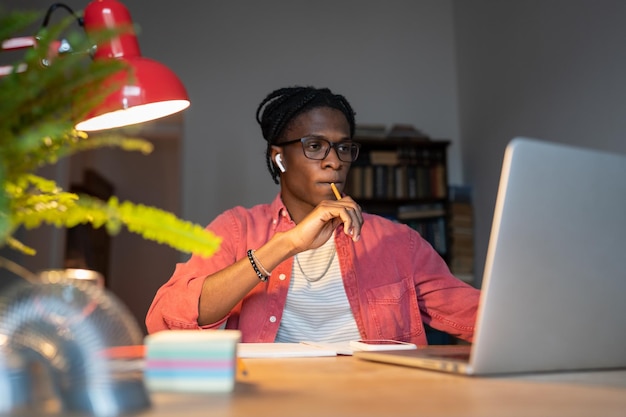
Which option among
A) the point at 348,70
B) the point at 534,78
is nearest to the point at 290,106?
the point at 534,78

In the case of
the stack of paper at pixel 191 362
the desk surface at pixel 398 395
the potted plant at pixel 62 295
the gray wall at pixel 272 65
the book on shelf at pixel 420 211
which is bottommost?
the book on shelf at pixel 420 211

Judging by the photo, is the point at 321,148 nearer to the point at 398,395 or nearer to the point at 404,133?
the point at 398,395

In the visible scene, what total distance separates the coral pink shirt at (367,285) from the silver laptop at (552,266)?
647 mm

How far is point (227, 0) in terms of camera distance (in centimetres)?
410

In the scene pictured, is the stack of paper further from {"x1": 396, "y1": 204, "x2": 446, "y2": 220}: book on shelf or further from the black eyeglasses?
{"x1": 396, "y1": 204, "x2": 446, "y2": 220}: book on shelf

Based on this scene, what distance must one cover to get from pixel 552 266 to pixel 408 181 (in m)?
3.11

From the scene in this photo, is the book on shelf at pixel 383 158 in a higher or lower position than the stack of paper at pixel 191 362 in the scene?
higher

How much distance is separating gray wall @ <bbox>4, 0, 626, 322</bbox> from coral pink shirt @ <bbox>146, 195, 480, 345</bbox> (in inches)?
77.9

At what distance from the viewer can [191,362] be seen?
646mm

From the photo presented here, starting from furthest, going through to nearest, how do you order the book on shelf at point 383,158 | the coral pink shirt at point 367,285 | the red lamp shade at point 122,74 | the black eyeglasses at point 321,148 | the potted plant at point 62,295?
the book on shelf at point 383,158
the black eyeglasses at point 321,148
the coral pink shirt at point 367,285
the red lamp shade at point 122,74
the potted plant at point 62,295

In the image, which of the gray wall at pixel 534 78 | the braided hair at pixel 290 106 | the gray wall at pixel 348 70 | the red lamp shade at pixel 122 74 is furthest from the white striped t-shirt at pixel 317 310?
the gray wall at pixel 348 70

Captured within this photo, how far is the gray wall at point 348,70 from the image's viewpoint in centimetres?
373

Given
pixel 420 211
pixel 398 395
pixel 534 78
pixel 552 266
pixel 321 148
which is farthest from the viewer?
pixel 420 211

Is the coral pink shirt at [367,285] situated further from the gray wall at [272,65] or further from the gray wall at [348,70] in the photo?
the gray wall at [272,65]
